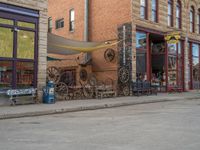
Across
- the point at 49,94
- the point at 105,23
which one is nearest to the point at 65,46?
the point at 49,94

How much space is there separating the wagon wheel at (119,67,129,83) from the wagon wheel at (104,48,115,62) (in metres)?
1.53

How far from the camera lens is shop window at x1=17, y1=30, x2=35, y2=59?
16962 millimetres

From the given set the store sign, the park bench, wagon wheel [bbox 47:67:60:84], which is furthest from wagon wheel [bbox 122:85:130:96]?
the store sign

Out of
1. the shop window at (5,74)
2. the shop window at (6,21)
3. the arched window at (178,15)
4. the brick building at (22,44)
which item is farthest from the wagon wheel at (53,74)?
the arched window at (178,15)

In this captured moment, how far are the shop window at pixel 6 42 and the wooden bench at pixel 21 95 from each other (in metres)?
1.80

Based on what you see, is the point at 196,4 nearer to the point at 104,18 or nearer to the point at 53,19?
the point at 104,18

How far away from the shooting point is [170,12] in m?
29.0

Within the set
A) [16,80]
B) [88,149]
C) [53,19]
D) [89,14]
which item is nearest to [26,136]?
[88,149]

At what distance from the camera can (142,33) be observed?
25.6 metres

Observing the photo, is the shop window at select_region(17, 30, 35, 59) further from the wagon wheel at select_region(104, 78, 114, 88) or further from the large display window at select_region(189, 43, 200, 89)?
the large display window at select_region(189, 43, 200, 89)

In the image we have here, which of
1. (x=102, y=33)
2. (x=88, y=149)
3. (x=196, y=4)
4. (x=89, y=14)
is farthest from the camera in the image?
(x=196, y=4)

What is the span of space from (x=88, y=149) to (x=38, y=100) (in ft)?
37.2

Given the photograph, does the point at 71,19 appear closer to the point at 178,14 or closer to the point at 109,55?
the point at 109,55

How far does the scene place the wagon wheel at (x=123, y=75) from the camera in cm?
2372
